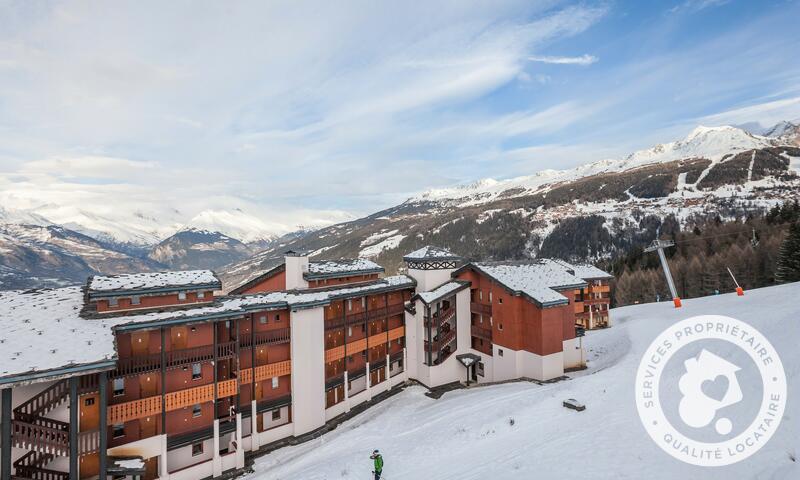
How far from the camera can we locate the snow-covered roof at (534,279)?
38.9 metres

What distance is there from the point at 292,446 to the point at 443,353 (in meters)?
18.8

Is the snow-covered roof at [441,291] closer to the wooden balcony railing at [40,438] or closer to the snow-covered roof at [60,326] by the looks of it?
the snow-covered roof at [60,326]

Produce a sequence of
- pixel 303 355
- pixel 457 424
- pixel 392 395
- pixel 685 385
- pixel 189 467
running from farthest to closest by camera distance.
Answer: pixel 392 395
pixel 303 355
pixel 457 424
pixel 189 467
pixel 685 385

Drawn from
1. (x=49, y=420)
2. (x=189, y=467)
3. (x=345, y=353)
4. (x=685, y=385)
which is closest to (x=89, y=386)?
(x=49, y=420)

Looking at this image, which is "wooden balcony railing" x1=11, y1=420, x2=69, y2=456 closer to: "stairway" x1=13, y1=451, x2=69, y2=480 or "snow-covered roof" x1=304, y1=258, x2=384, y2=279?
"stairway" x1=13, y1=451, x2=69, y2=480

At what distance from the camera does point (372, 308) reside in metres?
41.0

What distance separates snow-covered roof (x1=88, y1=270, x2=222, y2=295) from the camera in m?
24.8

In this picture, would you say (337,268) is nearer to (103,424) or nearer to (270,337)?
(270,337)

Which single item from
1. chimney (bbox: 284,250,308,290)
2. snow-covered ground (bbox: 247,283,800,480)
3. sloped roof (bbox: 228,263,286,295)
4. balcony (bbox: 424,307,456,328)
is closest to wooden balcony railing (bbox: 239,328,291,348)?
chimney (bbox: 284,250,308,290)

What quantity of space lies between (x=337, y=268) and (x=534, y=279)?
71.6 ft

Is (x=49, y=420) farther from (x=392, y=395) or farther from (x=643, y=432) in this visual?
(x=643, y=432)

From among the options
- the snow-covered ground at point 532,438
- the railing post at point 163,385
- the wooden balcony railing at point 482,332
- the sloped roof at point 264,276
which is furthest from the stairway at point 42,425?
the wooden balcony railing at point 482,332

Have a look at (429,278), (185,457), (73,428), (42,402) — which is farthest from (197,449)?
(429,278)

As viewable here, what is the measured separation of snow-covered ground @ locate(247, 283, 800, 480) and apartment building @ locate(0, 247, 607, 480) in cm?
392
